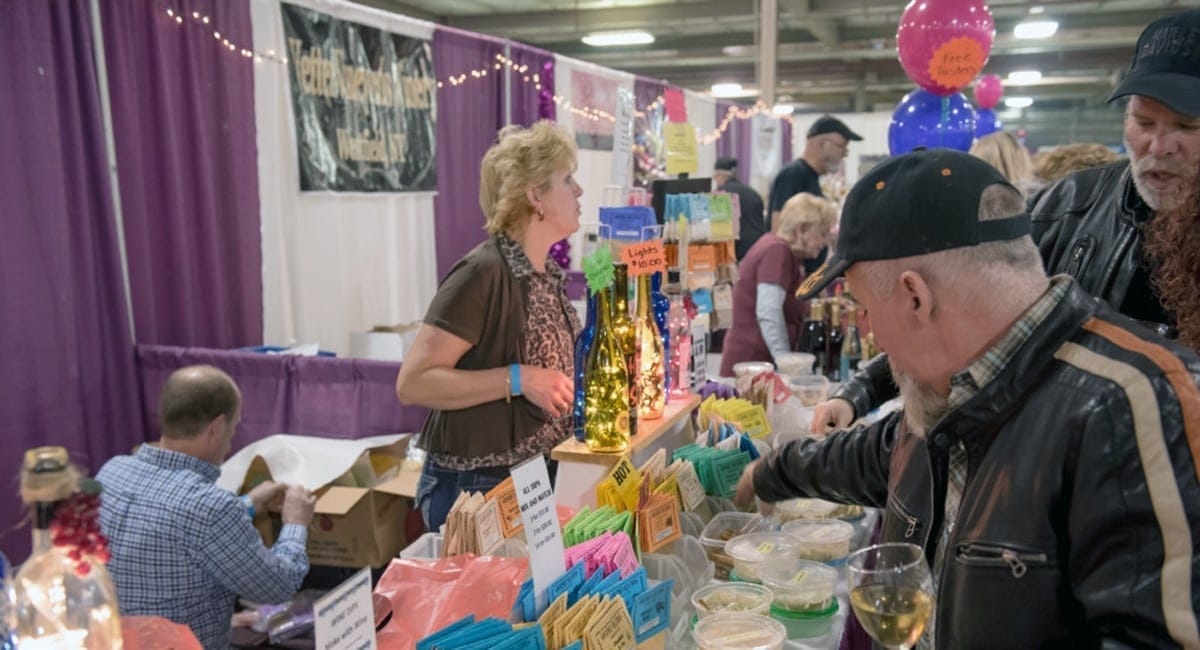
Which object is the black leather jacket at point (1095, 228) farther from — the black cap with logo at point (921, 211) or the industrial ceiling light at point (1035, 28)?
the industrial ceiling light at point (1035, 28)

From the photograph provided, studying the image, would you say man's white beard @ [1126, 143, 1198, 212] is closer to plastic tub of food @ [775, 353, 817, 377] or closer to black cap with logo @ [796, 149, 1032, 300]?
black cap with logo @ [796, 149, 1032, 300]

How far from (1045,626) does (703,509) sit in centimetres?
102

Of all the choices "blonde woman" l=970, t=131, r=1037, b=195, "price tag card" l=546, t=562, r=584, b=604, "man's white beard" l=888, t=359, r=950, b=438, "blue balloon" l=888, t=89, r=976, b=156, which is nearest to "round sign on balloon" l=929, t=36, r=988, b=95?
"blonde woman" l=970, t=131, r=1037, b=195

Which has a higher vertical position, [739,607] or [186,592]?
[739,607]

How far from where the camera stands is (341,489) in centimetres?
375

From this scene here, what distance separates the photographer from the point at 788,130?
14.9 meters

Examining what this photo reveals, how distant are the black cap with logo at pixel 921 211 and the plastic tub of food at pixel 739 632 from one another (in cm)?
65

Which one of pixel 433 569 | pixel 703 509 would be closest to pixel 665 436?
pixel 703 509

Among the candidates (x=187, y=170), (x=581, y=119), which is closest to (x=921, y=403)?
(x=187, y=170)

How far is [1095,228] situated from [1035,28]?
10963 millimetres

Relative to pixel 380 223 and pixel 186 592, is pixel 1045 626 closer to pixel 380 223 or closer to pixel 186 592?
pixel 186 592

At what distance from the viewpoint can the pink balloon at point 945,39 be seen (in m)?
4.88

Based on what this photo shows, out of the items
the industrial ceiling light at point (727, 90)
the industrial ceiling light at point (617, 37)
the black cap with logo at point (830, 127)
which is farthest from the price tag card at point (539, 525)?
the industrial ceiling light at point (727, 90)

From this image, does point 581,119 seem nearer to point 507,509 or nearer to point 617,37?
point 617,37
